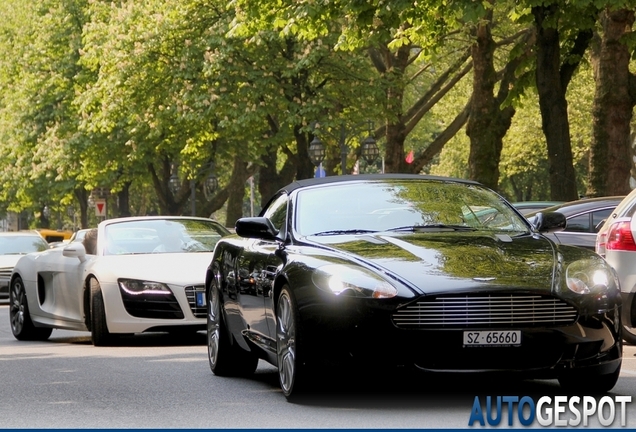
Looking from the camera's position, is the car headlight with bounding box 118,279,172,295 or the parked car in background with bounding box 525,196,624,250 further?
the parked car in background with bounding box 525,196,624,250

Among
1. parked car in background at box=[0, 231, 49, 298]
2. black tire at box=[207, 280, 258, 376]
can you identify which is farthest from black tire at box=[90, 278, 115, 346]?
parked car in background at box=[0, 231, 49, 298]

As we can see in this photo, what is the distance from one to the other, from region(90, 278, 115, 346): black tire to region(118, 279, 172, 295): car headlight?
292 millimetres

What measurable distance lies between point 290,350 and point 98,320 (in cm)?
597

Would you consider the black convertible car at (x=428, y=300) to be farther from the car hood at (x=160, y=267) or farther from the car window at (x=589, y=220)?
the car window at (x=589, y=220)

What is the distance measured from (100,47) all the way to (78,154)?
837cm

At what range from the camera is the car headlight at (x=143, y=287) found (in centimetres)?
1483

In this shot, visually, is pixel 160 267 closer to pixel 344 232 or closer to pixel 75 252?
pixel 75 252

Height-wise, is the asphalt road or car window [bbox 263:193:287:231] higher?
car window [bbox 263:193:287:231]

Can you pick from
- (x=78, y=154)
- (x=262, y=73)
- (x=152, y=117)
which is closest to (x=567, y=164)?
(x=262, y=73)

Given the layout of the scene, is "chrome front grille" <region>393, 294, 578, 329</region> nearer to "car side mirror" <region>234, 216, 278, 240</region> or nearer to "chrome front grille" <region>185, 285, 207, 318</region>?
"car side mirror" <region>234, 216, 278, 240</region>

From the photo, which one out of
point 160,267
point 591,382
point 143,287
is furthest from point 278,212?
point 160,267

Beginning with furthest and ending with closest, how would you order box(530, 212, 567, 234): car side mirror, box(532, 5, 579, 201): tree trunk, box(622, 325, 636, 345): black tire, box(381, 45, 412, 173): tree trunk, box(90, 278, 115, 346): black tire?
box(381, 45, 412, 173): tree trunk, box(532, 5, 579, 201): tree trunk, box(90, 278, 115, 346): black tire, box(622, 325, 636, 345): black tire, box(530, 212, 567, 234): car side mirror

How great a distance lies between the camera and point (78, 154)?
51.3 metres

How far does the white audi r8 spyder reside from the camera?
14.8 meters
